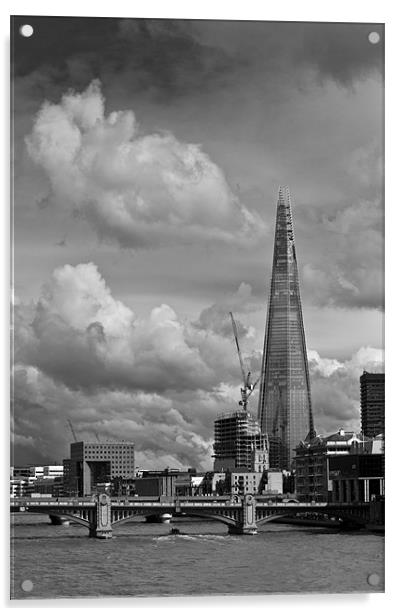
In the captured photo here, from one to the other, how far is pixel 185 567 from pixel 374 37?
3.90 meters

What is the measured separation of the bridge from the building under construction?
1.80 ft

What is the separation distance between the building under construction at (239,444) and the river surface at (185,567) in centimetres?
209

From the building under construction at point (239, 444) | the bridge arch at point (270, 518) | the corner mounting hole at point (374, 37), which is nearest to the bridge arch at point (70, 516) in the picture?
the building under construction at point (239, 444)

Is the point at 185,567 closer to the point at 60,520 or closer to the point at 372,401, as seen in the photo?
the point at 372,401

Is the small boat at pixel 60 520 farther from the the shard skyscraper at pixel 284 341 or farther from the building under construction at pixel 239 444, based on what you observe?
the the shard skyscraper at pixel 284 341

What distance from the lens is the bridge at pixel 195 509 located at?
13750 mm

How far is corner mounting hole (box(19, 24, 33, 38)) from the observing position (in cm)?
844

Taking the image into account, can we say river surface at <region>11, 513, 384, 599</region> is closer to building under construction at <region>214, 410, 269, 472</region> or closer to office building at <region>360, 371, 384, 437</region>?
office building at <region>360, 371, 384, 437</region>

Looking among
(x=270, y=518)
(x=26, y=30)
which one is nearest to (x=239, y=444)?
(x=270, y=518)

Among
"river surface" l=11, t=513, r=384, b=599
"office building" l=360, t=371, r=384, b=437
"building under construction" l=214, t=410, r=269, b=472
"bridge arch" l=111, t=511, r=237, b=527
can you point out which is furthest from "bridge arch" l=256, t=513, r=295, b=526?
"river surface" l=11, t=513, r=384, b=599

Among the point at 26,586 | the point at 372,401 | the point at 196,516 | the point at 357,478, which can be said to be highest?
the point at 372,401

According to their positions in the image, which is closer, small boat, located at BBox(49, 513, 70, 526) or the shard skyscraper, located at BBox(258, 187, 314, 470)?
the shard skyscraper, located at BBox(258, 187, 314, 470)

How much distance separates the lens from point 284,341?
40.5 ft
